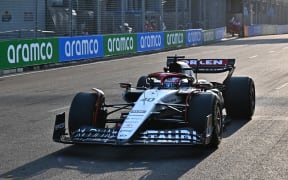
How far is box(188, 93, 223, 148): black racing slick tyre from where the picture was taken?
302 inches

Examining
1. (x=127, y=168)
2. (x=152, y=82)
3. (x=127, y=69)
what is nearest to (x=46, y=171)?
(x=127, y=168)

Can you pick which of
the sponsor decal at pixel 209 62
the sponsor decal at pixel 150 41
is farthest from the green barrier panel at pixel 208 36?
the sponsor decal at pixel 209 62

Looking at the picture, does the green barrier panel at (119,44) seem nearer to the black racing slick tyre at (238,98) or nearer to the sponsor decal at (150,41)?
the sponsor decal at (150,41)

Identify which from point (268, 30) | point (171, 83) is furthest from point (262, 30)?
point (171, 83)

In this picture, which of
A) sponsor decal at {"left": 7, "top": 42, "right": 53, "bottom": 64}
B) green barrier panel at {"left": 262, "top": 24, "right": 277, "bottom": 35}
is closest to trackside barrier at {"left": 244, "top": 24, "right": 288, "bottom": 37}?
green barrier panel at {"left": 262, "top": 24, "right": 277, "bottom": 35}

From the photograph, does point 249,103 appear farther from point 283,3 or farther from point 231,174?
point 283,3

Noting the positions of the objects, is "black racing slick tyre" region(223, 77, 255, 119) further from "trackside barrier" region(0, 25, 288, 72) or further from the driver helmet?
"trackside barrier" region(0, 25, 288, 72)

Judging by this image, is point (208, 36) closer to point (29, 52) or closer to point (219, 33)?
point (219, 33)

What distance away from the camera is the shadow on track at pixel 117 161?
6887 mm

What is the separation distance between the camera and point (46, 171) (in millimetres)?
6977

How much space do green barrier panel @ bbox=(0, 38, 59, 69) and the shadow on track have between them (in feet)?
38.9

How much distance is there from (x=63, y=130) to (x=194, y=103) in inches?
67.1

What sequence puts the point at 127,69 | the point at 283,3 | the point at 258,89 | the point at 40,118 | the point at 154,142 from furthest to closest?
the point at 283,3
the point at 127,69
the point at 258,89
the point at 40,118
the point at 154,142

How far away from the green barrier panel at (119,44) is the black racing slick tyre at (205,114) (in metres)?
18.9
